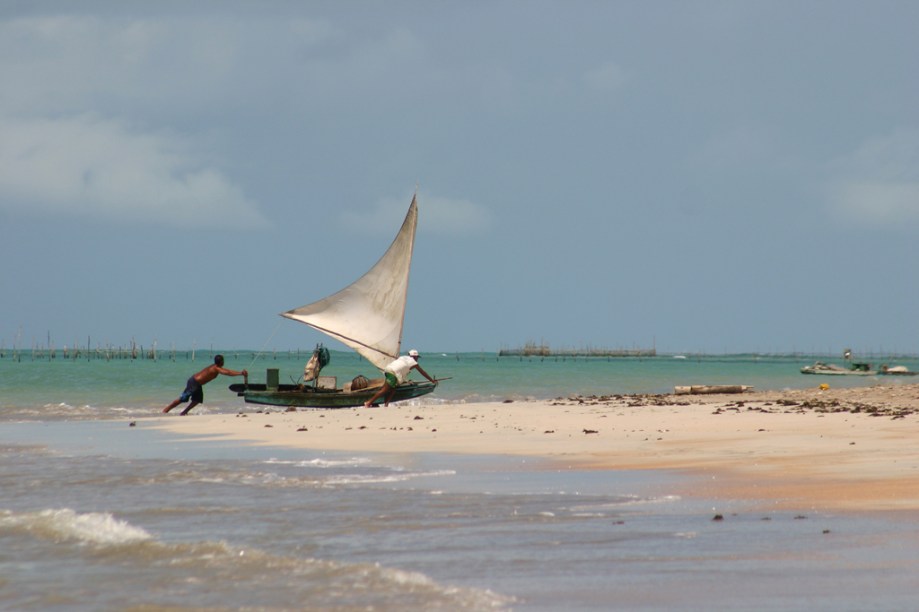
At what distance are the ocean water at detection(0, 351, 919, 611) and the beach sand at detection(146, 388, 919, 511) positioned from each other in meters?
1.03

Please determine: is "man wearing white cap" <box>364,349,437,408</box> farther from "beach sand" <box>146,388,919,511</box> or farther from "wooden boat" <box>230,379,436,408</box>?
"beach sand" <box>146,388,919,511</box>

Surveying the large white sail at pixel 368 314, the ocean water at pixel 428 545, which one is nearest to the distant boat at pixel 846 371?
the large white sail at pixel 368 314

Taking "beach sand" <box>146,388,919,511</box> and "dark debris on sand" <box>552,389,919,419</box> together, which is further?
"dark debris on sand" <box>552,389,919,419</box>

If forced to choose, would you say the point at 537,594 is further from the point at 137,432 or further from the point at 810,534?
the point at 137,432

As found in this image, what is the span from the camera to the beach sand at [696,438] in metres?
10.9

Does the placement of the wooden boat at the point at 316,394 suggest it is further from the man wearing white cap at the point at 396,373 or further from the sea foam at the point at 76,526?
the sea foam at the point at 76,526

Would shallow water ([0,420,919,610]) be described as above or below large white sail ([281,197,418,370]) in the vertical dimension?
below

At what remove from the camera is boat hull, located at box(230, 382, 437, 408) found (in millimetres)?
Result: 32062

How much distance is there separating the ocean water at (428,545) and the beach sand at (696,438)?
1033 mm

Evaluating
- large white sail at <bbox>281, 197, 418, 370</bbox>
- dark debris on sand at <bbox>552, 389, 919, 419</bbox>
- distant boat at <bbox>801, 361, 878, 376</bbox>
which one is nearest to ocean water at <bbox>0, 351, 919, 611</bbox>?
dark debris on sand at <bbox>552, 389, 919, 419</bbox>

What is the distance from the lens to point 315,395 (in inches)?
1287

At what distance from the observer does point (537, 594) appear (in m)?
6.39

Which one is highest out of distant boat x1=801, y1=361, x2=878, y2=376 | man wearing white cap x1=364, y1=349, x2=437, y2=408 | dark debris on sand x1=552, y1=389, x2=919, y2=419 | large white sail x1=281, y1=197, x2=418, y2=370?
large white sail x1=281, y1=197, x2=418, y2=370

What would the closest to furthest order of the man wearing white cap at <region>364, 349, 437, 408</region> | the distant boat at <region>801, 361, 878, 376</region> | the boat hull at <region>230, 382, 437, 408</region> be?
the man wearing white cap at <region>364, 349, 437, 408</region> < the boat hull at <region>230, 382, 437, 408</region> < the distant boat at <region>801, 361, 878, 376</region>
